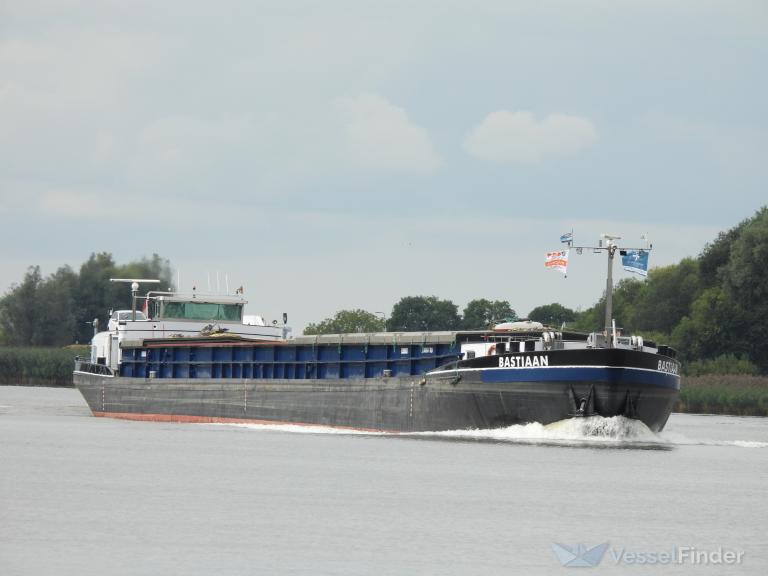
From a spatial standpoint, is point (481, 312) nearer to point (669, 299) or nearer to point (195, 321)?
point (669, 299)

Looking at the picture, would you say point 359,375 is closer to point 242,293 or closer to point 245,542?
point 242,293

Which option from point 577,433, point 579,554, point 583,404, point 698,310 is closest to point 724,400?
point 577,433

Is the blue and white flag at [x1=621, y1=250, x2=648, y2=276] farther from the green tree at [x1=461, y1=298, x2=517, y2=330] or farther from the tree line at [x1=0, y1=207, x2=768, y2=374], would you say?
the green tree at [x1=461, y1=298, x2=517, y2=330]

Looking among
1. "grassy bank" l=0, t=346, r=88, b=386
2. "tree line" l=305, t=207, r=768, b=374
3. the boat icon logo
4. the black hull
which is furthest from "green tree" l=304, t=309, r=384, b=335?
the boat icon logo

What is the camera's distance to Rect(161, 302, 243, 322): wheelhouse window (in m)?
64.8

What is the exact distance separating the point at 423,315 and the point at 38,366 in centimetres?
6078

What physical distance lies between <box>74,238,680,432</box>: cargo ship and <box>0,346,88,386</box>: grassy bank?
38.2 meters

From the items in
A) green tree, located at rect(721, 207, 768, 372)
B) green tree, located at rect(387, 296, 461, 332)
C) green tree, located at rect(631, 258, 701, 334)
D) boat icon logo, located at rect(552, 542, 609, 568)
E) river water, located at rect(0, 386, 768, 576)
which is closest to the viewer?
river water, located at rect(0, 386, 768, 576)

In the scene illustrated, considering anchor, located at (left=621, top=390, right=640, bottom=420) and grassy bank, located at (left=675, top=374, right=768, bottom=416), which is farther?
grassy bank, located at (left=675, top=374, right=768, bottom=416)

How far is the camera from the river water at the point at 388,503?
888 inches

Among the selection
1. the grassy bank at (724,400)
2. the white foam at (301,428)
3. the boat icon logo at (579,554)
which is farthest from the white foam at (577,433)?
the grassy bank at (724,400)

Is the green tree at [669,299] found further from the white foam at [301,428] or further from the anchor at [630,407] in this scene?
the anchor at [630,407]

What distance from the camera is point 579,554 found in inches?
928

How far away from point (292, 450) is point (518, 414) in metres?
6.82
